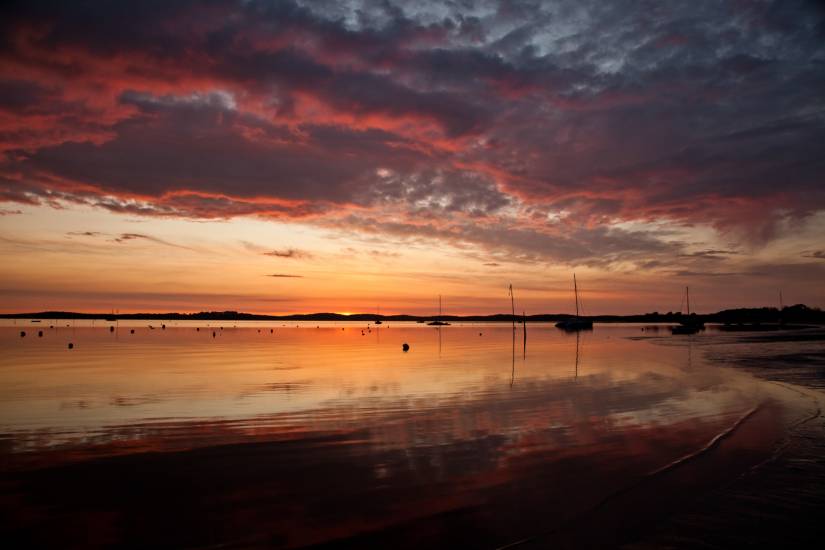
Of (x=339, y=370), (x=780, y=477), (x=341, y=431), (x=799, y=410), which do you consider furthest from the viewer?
(x=339, y=370)

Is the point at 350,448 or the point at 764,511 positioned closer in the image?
the point at 764,511

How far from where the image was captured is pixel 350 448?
14.8 meters

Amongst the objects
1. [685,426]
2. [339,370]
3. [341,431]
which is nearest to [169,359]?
[339,370]

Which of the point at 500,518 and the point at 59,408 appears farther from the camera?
the point at 59,408

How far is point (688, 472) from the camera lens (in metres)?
12.4

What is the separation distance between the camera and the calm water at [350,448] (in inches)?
379

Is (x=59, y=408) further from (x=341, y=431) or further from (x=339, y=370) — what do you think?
(x=339, y=370)

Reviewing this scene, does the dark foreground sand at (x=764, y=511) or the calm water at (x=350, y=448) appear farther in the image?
the calm water at (x=350, y=448)

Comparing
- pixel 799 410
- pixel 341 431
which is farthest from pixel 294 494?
pixel 799 410

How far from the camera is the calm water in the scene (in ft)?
31.6

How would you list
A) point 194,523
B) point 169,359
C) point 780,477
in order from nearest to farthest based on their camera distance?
point 194,523, point 780,477, point 169,359

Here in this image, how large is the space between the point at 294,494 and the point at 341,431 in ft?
19.7

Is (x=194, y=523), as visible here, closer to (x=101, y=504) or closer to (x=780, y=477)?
(x=101, y=504)

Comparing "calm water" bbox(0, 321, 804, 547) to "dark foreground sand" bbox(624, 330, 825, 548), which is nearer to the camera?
"dark foreground sand" bbox(624, 330, 825, 548)
